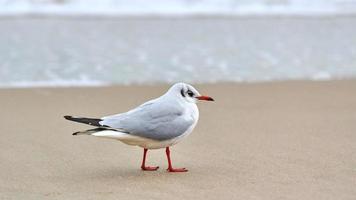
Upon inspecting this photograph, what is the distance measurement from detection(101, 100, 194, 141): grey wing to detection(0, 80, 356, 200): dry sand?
243 millimetres

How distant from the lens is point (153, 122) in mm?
4207

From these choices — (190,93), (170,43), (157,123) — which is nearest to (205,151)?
(190,93)

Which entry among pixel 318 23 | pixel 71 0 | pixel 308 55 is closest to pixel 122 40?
pixel 308 55

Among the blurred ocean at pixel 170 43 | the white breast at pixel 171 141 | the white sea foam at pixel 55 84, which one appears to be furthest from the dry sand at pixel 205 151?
the blurred ocean at pixel 170 43

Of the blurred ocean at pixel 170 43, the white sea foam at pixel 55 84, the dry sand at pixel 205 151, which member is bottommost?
the dry sand at pixel 205 151

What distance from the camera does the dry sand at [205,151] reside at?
3887mm

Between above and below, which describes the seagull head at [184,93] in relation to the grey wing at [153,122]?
above

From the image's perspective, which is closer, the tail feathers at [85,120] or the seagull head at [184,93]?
the tail feathers at [85,120]

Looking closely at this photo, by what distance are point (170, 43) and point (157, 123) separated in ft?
20.0

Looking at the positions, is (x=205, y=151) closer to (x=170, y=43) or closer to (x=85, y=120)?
(x=85, y=120)

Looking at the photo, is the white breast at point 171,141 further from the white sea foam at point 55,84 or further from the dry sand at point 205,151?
the white sea foam at point 55,84

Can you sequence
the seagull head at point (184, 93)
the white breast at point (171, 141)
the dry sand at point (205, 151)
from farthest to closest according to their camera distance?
the seagull head at point (184, 93), the white breast at point (171, 141), the dry sand at point (205, 151)

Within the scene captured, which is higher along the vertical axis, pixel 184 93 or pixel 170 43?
pixel 170 43

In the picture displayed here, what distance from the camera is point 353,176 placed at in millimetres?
4094
